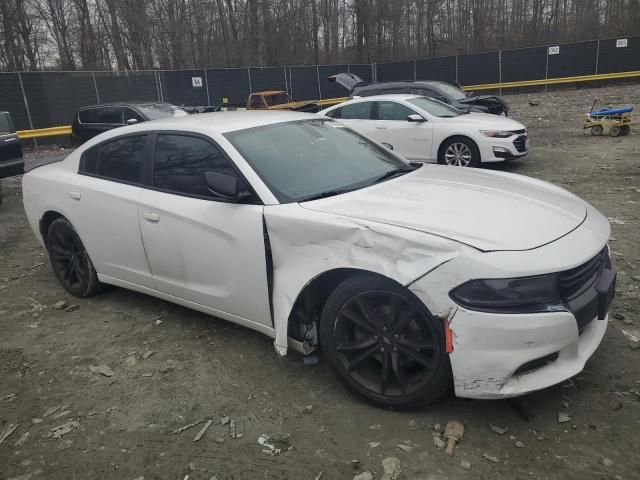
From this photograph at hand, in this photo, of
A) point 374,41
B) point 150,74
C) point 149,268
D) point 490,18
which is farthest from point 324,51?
point 149,268

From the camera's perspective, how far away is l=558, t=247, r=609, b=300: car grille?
246 centimetres

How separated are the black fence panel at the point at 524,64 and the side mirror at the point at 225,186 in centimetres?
2626

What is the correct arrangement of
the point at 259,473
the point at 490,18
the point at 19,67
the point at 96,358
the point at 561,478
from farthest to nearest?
the point at 490,18
the point at 19,67
the point at 96,358
the point at 259,473
the point at 561,478

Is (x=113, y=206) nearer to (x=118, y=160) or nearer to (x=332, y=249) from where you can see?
(x=118, y=160)

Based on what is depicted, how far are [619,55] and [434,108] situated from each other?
760 inches

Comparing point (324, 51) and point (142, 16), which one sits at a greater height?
point (142, 16)

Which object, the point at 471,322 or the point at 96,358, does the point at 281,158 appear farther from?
the point at 96,358

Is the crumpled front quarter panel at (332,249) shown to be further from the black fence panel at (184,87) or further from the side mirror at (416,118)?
the black fence panel at (184,87)

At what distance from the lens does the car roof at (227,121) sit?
3617 mm

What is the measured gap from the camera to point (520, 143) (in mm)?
9172

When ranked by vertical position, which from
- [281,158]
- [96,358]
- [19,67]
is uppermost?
[19,67]

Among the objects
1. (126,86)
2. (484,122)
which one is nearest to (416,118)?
(484,122)

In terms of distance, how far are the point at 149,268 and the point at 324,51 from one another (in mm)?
35607

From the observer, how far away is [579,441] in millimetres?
2490
